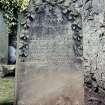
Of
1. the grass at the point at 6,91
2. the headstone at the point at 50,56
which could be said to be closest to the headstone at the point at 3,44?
the grass at the point at 6,91

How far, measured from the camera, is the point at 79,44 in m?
5.63

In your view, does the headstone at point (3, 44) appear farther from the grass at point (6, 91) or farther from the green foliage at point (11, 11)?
the grass at point (6, 91)

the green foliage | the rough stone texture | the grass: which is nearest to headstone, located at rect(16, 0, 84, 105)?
the rough stone texture

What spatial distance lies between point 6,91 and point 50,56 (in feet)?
8.31

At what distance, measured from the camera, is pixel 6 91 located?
7.97 m

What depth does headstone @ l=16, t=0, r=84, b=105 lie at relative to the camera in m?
5.64

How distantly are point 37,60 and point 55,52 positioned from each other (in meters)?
0.27

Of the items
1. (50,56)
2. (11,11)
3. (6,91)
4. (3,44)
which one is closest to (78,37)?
(50,56)

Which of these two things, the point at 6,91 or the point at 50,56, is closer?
the point at 50,56

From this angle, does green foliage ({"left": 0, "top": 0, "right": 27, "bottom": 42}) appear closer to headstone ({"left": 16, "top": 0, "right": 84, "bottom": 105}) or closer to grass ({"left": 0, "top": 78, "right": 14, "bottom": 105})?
grass ({"left": 0, "top": 78, "right": 14, "bottom": 105})

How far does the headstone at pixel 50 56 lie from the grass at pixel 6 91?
1.05m

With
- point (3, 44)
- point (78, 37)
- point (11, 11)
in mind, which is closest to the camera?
point (78, 37)

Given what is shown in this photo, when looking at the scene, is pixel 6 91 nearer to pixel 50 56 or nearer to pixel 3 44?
pixel 50 56

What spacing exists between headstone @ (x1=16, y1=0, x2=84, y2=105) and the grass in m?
1.05
